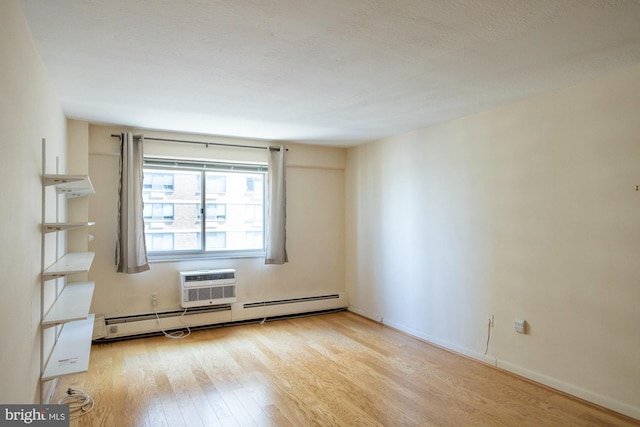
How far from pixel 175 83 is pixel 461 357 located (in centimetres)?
354

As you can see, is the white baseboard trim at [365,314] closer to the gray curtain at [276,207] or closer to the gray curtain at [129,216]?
the gray curtain at [276,207]

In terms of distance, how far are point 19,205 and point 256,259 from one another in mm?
3461

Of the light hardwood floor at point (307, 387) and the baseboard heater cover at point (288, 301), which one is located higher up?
the baseboard heater cover at point (288, 301)

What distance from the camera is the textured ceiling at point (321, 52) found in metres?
1.86

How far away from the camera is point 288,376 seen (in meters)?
3.32

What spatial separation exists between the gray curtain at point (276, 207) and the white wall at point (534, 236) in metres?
1.41

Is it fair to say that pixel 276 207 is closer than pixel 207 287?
No

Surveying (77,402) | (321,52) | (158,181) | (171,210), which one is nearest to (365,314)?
(171,210)

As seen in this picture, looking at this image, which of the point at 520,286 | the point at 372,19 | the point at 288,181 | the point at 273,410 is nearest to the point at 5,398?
the point at 273,410

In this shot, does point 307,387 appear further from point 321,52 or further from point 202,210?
point 202,210

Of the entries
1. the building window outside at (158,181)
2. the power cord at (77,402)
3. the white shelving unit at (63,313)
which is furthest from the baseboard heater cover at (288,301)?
the power cord at (77,402)

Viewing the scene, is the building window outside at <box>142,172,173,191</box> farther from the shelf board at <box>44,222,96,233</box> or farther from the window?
the shelf board at <box>44,222,96,233</box>

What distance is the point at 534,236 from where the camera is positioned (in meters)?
3.26

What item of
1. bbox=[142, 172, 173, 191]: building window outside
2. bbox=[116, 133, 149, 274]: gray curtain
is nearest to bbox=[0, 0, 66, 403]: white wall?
bbox=[116, 133, 149, 274]: gray curtain
